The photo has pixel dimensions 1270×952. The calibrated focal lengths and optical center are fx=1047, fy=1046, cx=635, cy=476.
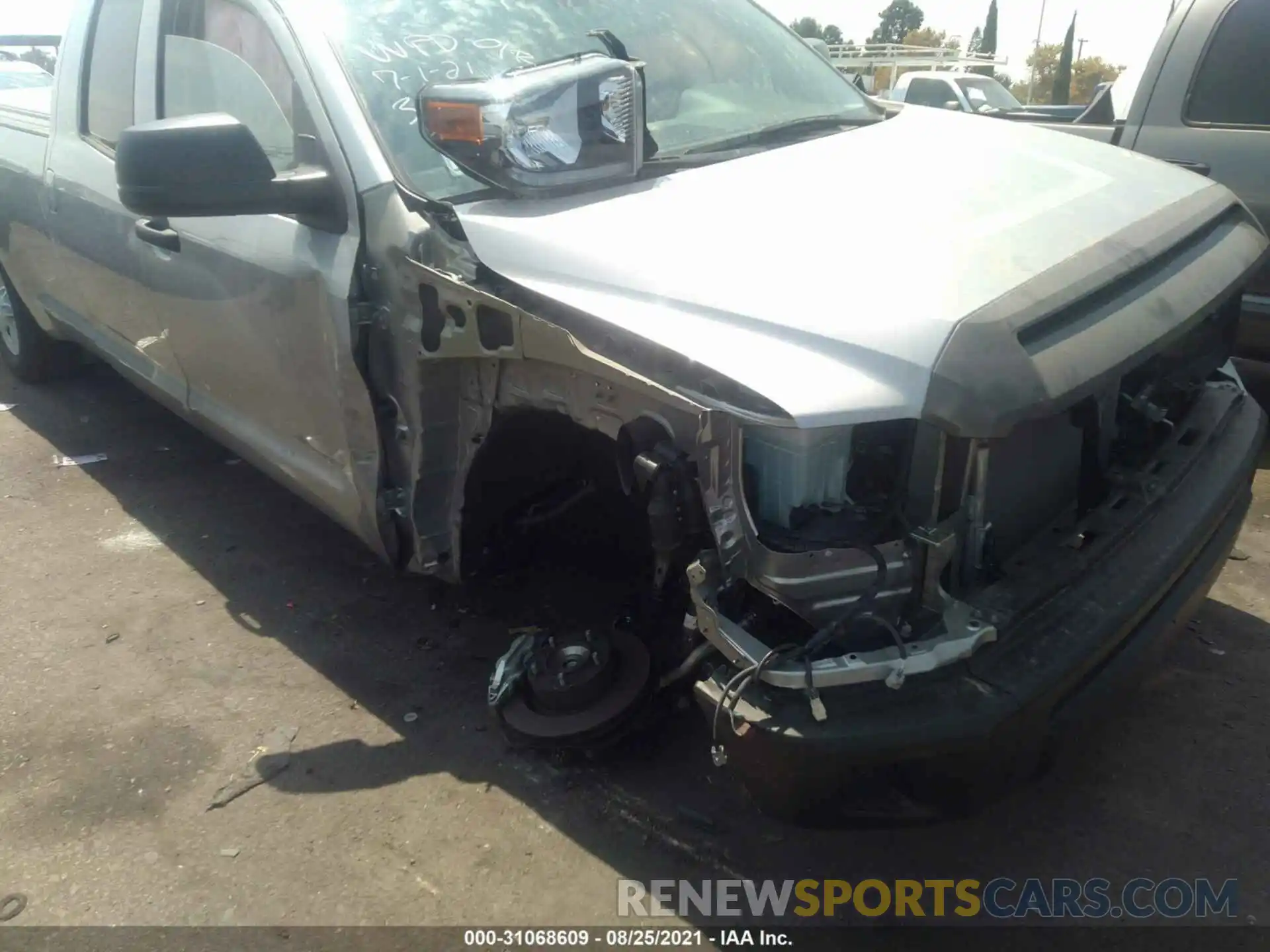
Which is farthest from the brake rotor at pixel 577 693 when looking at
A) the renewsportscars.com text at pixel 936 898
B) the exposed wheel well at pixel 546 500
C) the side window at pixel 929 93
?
the side window at pixel 929 93

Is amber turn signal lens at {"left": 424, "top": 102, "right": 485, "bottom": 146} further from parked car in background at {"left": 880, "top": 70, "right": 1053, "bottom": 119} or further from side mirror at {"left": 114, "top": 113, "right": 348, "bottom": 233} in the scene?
parked car in background at {"left": 880, "top": 70, "right": 1053, "bottom": 119}

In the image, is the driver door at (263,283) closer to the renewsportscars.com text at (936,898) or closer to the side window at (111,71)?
the side window at (111,71)

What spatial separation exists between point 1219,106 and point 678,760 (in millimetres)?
3574

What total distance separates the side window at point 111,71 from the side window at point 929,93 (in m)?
11.8

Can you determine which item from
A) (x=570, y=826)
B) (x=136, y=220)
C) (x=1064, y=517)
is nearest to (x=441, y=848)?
(x=570, y=826)

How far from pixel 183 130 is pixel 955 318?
→ 5.56 ft

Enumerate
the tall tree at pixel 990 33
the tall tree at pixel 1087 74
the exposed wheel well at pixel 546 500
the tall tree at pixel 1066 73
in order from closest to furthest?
the exposed wheel well at pixel 546 500, the tall tree at pixel 1066 73, the tall tree at pixel 1087 74, the tall tree at pixel 990 33

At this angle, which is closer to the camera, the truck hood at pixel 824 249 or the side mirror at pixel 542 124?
the truck hood at pixel 824 249

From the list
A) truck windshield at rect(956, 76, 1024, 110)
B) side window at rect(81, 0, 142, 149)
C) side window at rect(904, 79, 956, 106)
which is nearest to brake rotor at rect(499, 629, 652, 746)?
side window at rect(81, 0, 142, 149)

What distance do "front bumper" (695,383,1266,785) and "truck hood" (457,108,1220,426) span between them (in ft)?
1.58

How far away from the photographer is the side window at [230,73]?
2.71 meters

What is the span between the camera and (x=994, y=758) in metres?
1.77

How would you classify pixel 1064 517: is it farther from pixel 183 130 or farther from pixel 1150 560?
pixel 183 130

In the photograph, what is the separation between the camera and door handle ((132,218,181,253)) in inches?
125
